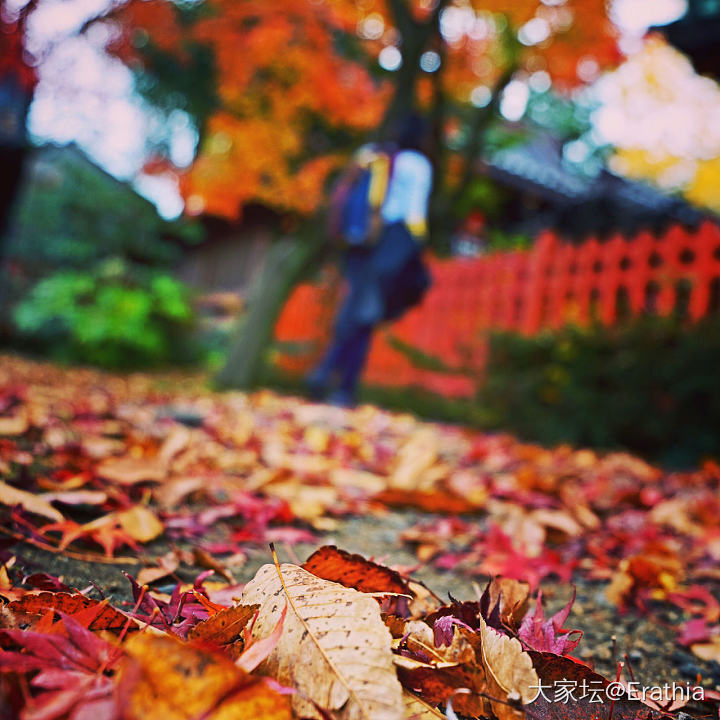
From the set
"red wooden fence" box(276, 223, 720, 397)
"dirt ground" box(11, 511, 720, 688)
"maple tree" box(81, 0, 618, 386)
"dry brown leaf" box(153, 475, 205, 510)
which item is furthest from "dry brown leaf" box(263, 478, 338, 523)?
"maple tree" box(81, 0, 618, 386)

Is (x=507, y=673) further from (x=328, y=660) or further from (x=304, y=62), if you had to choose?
(x=304, y=62)

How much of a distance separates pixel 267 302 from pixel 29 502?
15.3 ft

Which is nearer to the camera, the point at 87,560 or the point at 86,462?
the point at 87,560

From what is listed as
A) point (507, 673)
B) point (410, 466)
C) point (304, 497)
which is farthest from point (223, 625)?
point (410, 466)

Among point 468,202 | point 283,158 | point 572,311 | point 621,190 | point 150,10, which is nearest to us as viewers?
point 572,311

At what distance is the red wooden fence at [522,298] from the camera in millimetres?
3971

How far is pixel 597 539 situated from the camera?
1639mm

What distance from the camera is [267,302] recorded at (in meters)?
5.73

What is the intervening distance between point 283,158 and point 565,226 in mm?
4731

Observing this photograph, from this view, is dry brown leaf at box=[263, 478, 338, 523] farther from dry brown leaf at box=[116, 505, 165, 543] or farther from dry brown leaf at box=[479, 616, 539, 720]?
dry brown leaf at box=[479, 616, 539, 720]

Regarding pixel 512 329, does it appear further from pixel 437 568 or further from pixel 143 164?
pixel 143 164

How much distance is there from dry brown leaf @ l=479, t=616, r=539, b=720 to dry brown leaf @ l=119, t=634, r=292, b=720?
0.82 ft

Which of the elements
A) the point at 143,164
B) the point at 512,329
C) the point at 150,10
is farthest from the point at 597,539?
the point at 143,164

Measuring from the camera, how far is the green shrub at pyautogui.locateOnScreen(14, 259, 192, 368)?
7.42 meters
